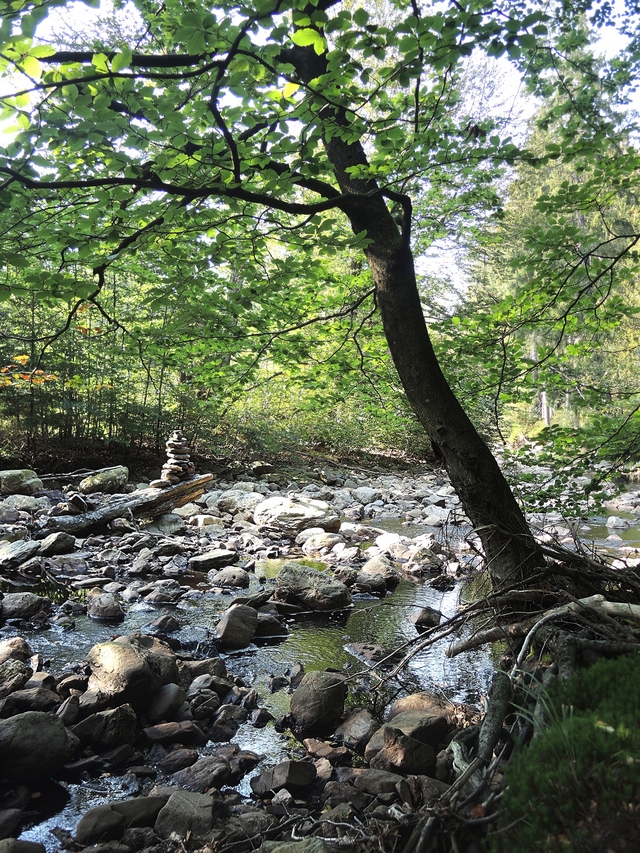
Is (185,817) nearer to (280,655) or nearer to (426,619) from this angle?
(280,655)

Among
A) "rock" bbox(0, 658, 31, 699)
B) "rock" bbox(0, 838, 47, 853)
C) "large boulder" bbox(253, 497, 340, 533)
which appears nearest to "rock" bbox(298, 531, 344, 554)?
"large boulder" bbox(253, 497, 340, 533)

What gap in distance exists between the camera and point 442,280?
55.8ft

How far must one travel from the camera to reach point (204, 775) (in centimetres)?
288

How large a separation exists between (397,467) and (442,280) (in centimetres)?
649

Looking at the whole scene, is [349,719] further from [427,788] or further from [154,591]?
[154,591]

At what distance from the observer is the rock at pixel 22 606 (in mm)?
5195

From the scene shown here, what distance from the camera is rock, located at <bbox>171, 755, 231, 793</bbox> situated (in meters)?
2.83

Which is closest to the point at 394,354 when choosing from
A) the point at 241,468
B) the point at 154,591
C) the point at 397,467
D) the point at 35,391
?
the point at 154,591

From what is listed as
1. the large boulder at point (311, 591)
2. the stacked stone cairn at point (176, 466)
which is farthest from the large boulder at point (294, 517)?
the large boulder at point (311, 591)

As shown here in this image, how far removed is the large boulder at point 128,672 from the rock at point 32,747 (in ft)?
1.56

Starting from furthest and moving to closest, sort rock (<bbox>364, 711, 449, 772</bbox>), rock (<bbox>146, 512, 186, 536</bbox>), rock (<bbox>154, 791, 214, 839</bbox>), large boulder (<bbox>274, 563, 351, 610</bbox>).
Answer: rock (<bbox>146, 512, 186, 536</bbox>), large boulder (<bbox>274, 563, 351, 610</bbox>), rock (<bbox>364, 711, 449, 772</bbox>), rock (<bbox>154, 791, 214, 839</bbox>)

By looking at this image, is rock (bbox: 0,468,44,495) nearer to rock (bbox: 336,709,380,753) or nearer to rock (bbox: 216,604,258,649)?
rock (bbox: 216,604,258,649)

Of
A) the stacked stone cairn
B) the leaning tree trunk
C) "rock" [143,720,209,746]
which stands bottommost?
"rock" [143,720,209,746]

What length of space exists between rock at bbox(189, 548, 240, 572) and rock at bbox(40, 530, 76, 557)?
1.86 meters
